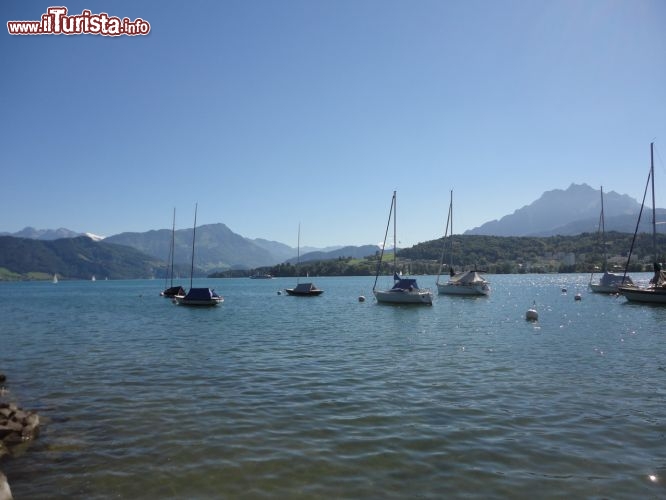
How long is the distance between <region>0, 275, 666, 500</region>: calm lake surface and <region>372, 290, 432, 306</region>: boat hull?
109 ft

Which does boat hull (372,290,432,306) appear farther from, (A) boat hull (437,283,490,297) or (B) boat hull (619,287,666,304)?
(B) boat hull (619,287,666,304)

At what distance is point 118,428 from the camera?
13.6 m

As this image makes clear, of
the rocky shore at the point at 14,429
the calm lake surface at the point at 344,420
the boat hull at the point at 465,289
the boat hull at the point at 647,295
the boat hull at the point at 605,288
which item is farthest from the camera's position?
the boat hull at the point at 605,288

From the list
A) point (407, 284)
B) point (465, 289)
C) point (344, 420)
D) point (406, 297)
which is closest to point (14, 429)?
point (344, 420)

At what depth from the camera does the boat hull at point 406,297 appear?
63.6 m

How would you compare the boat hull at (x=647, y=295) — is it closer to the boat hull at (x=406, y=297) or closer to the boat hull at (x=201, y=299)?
the boat hull at (x=406, y=297)

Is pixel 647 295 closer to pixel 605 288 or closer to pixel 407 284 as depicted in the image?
pixel 605 288

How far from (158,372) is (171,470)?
40.6ft

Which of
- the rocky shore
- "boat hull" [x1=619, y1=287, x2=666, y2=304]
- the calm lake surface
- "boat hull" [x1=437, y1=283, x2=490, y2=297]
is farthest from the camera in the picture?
"boat hull" [x1=437, y1=283, x2=490, y2=297]

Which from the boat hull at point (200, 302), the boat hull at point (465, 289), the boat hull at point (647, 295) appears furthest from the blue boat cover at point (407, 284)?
the boat hull at point (647, 295)

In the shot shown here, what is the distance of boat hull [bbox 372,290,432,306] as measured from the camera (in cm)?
6356

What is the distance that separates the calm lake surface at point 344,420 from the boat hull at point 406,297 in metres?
33.1

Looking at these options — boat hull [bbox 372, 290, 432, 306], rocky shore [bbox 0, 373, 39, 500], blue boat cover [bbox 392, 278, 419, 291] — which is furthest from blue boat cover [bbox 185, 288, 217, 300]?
rocky shore [bbox 0, 373, 39, 500]

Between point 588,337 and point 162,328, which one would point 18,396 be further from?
point 588,337
